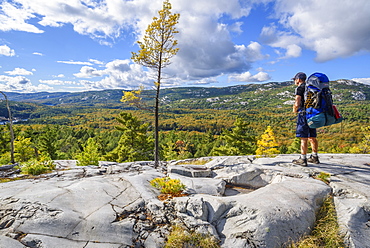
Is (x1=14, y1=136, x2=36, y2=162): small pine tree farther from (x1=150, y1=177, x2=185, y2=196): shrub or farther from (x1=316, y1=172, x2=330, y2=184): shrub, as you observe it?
(x1=316, y1=172, x2=330, y2=184): shrub

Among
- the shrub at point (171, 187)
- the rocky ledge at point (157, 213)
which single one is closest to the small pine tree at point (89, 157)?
the rocky ledge at point (157, 213)

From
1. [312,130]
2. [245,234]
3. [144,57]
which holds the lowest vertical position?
[245,234]

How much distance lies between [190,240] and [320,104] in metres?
6.80

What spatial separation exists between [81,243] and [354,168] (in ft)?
35.8

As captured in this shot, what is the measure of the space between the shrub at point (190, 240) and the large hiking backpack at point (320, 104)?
5.99 m

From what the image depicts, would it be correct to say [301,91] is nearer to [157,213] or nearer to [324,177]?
[324,177]

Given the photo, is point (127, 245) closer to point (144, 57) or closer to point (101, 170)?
point (101, 170)

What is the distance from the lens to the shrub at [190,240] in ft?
14.6

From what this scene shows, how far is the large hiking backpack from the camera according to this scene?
7320 mm

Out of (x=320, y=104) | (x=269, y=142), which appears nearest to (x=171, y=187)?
(x=320, y=104)

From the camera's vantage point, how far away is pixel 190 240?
4547mm

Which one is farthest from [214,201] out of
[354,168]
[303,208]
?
[354,168]

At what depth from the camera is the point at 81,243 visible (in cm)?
427

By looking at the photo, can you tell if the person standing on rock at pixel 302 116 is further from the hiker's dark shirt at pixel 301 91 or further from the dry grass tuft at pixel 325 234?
the dry grass tuft at pixel 325 234
